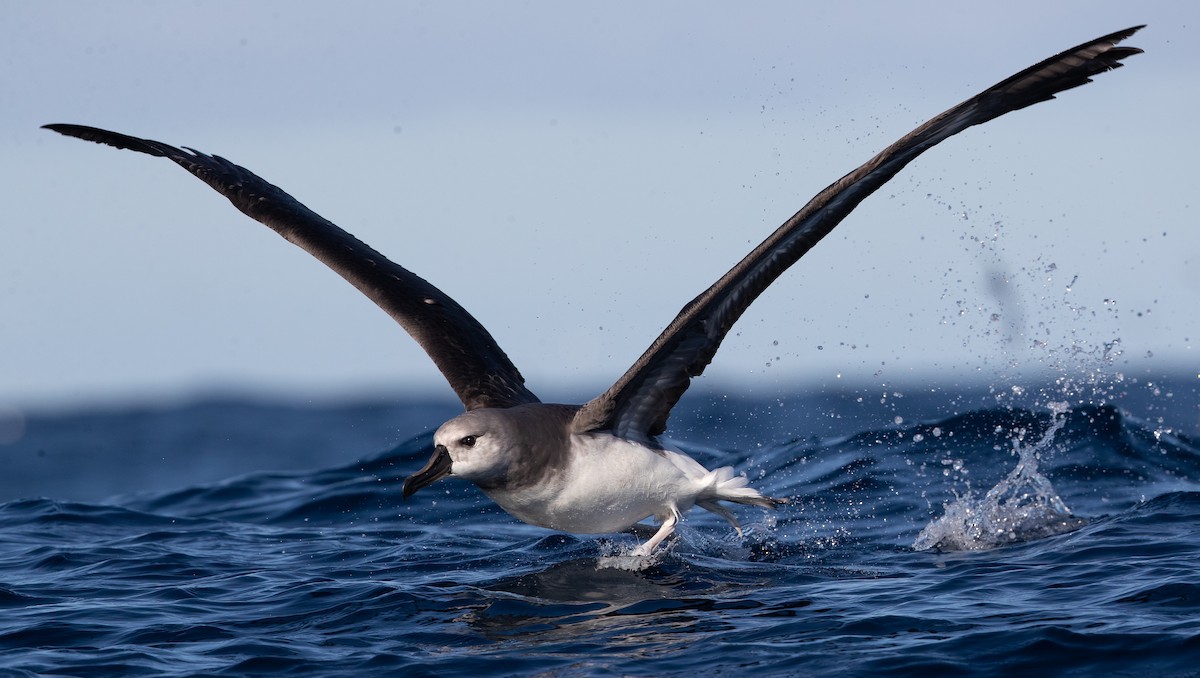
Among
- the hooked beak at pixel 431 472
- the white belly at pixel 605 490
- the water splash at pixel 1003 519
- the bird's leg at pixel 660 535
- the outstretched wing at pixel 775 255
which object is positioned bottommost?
the water splash at pixel 1003 519

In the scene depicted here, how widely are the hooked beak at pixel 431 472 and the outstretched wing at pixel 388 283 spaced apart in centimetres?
138

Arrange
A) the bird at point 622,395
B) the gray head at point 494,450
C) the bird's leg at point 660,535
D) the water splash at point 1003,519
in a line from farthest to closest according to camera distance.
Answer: the water splash at point 1003,519 → the bird's leg at point 660,535 → the gray head at point 494,450 → the bird at point 622,395

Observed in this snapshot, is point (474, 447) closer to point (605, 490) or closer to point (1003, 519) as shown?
point (605, 490)

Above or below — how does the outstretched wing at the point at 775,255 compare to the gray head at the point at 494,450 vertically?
above

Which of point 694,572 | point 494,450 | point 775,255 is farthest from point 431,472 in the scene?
point 775,255

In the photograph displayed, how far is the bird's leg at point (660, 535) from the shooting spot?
9.30m

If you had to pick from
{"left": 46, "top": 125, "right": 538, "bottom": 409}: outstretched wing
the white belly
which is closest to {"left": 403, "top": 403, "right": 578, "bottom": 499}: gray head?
the white belly

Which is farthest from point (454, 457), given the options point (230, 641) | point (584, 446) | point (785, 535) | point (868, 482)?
point (868, 482)

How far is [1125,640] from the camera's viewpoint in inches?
280

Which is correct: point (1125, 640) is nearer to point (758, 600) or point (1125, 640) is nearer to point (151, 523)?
point (758, 600)

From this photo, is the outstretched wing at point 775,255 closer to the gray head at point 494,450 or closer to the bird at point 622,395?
the bird at point 622,395

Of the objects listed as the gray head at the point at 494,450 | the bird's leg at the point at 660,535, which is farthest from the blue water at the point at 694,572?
the gray head at the point at 494,450

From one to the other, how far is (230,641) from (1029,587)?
16.0ft

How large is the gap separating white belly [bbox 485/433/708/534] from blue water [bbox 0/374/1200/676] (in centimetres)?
43
